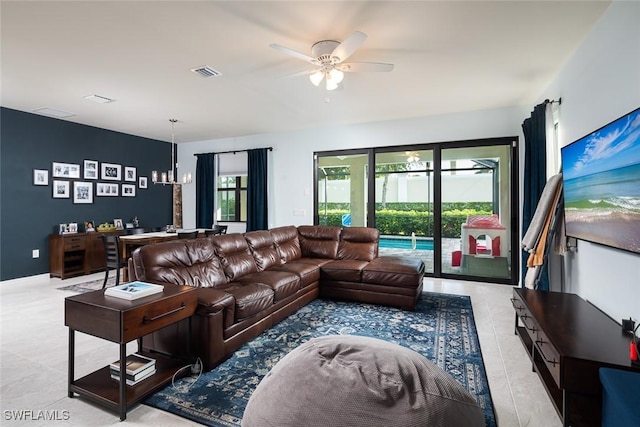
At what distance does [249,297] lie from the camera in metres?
2.78

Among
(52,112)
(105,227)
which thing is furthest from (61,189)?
(52,112)

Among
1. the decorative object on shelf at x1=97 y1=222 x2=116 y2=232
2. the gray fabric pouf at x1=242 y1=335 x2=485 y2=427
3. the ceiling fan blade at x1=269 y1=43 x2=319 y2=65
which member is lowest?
the gray fabric pouf at x1=242 y1=335 x2=485 y2=427

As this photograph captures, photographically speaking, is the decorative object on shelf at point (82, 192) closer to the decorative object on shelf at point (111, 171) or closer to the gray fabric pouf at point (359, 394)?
the decorative object on shelf at point (111, 171)

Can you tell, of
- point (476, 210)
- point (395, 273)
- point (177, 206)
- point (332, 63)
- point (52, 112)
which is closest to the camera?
point (332, 63)

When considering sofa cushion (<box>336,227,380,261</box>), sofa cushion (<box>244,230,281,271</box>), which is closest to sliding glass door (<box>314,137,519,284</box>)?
sofa cushion (<box>336,227,380,261</box>)

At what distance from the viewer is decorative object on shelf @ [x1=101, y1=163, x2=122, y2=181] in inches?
247

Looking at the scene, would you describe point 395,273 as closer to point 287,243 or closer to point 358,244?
point 358,244

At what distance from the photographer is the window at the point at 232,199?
723 cm

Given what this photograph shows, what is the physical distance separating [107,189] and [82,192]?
18.4 inches

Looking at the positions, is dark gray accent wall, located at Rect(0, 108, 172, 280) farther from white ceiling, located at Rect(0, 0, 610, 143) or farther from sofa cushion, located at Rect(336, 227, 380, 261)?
sofa cushion, located at Rect(336, 227, 380, 261)

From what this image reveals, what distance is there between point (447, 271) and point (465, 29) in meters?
3.85

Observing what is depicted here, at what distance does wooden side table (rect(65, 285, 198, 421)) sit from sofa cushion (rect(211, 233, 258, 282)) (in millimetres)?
1156

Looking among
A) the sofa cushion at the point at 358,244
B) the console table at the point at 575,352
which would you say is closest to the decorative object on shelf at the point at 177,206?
the sofa cushion at the point at 358,244

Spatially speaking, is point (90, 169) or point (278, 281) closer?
point (278, 281)
